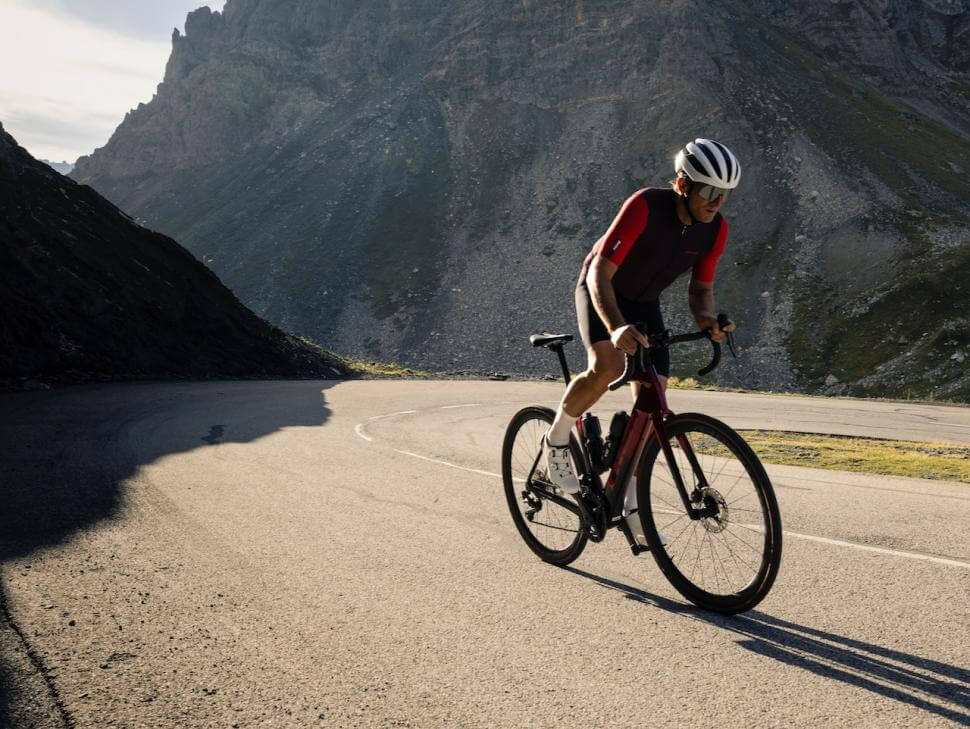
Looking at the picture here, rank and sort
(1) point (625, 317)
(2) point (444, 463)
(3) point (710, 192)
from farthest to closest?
1. (2) point (444, 463)
2. (1) point (625, 317)
3. (3) point (710, 192)

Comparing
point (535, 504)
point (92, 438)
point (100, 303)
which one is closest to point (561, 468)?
point (535, 504)

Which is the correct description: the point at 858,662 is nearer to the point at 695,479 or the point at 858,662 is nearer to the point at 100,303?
the point at 695,479

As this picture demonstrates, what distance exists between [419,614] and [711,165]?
9.79ft

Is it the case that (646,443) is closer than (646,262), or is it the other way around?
(646,443)

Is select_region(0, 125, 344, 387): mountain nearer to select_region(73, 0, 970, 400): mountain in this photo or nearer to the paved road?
the paved road

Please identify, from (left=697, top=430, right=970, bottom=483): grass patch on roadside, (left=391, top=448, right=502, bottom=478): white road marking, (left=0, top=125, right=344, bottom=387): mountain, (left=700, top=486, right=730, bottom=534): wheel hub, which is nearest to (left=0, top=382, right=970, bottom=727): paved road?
(left=700, top=486, right=730, bottom=534): wheel hub

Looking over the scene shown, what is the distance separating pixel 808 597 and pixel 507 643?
1815mm

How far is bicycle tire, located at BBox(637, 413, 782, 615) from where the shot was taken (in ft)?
12.7

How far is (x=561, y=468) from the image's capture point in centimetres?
499

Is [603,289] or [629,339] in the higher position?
[603,289]

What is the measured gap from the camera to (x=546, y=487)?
17.5 feet

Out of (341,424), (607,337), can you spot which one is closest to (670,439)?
(607,337)

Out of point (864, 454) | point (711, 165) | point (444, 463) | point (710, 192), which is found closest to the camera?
point (711, 165)

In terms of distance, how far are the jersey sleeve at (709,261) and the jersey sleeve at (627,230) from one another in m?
0.56
